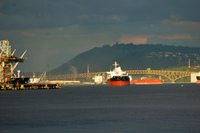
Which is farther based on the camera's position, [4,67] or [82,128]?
[4,67]

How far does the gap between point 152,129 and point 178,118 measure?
12.1 m

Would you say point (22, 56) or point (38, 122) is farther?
point (22, 56)

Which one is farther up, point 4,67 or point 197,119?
point 4,67

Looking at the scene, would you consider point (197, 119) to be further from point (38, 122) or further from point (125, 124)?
point (38, 122)

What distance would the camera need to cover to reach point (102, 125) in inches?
2021

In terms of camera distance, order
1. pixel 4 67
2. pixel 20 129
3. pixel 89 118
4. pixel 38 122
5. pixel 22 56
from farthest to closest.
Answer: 1. pixel 22 56
2. pixel 4 67
3. pixel 89 118
4. pixel 38 122
5. pixel 20 129

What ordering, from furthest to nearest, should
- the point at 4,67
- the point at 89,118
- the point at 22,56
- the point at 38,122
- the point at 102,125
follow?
the point at 22,56 → the point at 4,67 → the point at 89,118 → the point at 38,122 → the point at 102,125

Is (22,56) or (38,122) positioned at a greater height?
(22,56)

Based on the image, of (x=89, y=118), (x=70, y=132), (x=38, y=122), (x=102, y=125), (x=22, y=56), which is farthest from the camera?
(x=22, y=56)

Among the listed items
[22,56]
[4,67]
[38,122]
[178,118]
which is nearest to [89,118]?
[38,122]

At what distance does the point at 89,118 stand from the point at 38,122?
318 inches

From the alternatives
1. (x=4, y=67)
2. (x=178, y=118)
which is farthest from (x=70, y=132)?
(x=4, y=67)

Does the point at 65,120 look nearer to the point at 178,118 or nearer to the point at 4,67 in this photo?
the point at 178,118

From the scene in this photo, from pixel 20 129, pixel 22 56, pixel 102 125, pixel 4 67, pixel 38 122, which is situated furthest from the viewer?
pixel 22 56
